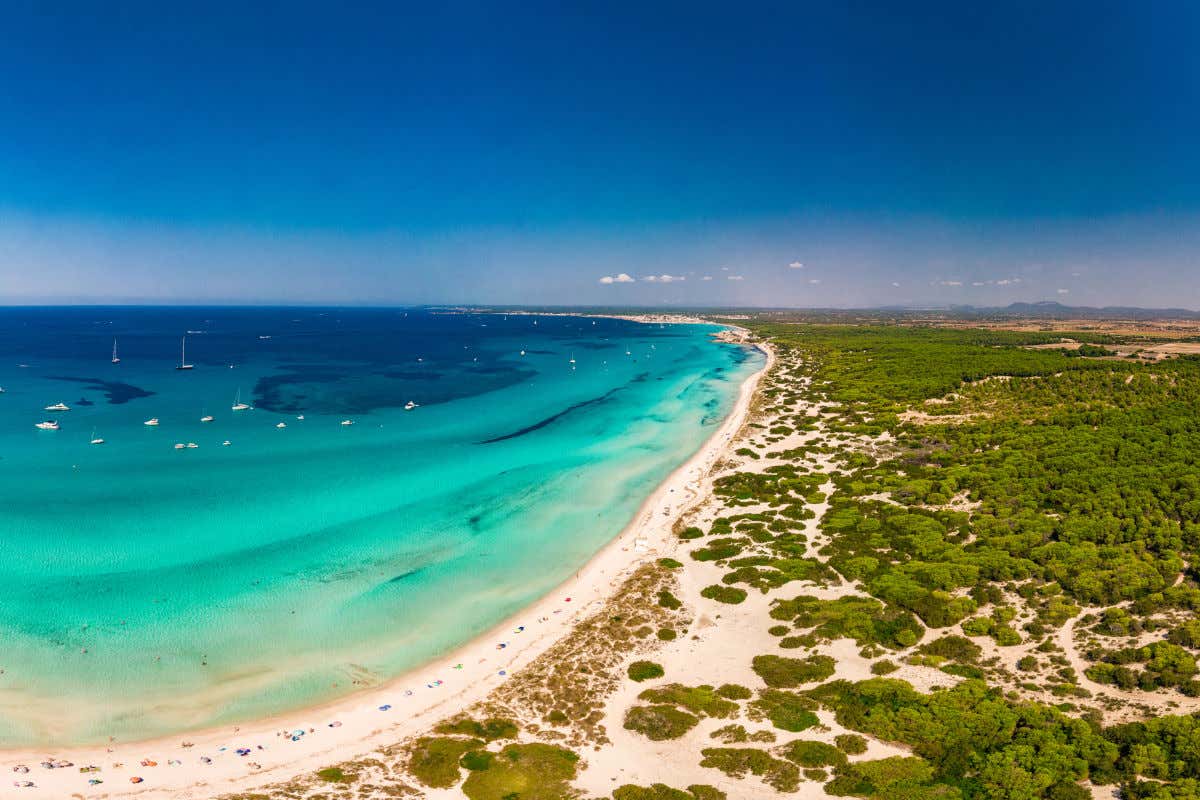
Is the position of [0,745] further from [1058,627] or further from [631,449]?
[631,449]

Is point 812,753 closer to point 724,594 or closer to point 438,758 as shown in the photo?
point 724,594

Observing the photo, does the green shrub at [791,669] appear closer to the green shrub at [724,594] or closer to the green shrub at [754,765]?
the green shrub at [754,765]

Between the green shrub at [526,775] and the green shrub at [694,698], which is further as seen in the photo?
the green shrub at [694,698]

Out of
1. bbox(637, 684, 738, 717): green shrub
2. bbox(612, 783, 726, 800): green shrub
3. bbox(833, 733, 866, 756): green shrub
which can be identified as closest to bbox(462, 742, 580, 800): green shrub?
bbox(612, 783, 726, 800): green shrub

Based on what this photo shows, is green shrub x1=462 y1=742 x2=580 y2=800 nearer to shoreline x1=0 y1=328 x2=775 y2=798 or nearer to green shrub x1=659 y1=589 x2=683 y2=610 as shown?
shoreline x1=0 y1=328 x2=775 y2=798

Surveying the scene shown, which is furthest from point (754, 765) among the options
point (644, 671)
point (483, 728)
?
point (483, 728)

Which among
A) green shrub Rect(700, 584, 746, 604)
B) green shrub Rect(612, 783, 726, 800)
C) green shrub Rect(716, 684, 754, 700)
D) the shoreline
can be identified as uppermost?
green shrub Rect(700, 584, 746, 604)

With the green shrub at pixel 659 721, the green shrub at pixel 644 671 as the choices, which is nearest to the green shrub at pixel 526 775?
the green shrub at pixel 659 721
